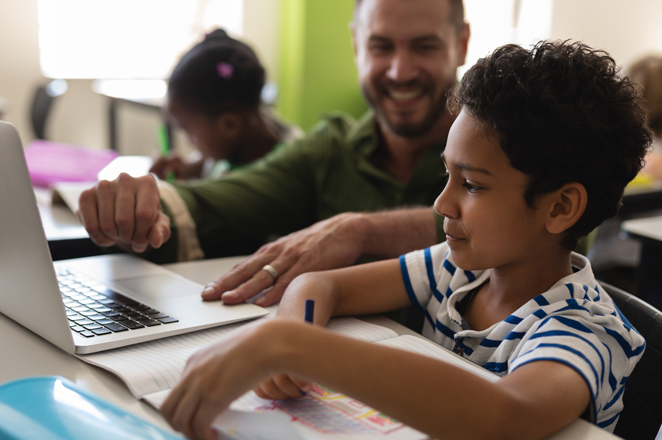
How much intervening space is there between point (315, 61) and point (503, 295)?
388 cm

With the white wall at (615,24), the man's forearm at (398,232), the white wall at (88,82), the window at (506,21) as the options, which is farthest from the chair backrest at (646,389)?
the white wall at (615,24)

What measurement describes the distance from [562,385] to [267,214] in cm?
99

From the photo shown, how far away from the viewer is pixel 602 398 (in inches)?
24.0

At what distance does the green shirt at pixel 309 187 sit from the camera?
1.34 meters

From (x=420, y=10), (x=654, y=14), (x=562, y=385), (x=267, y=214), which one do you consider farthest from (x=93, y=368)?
(x=654, y=14)

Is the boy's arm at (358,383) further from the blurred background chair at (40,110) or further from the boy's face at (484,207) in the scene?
the blurred background chair at (40,110)

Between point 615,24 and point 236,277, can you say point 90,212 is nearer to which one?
point 236,277

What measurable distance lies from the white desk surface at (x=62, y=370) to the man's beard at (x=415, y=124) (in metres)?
0.96

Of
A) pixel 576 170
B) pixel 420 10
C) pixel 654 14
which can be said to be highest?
pixel 654 14

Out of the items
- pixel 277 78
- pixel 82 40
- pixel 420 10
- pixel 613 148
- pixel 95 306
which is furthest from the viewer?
pixel 277 78

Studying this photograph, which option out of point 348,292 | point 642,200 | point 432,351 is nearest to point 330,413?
point 432,351

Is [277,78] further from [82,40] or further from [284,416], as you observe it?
[284,416]

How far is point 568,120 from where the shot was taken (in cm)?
65

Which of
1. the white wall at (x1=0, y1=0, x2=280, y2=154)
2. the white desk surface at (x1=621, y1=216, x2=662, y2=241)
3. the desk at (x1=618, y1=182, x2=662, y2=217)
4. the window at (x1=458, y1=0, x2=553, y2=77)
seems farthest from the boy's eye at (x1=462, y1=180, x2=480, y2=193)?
the window at (x1=458, y1=0, x2=553, y2=77)
